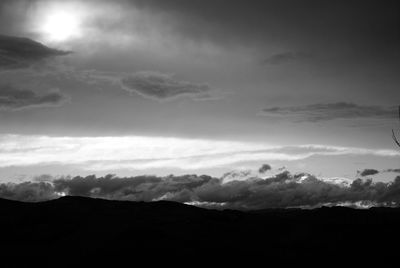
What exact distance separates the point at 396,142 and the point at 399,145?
3.59 ft

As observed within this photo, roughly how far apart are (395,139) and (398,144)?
1.86 meters

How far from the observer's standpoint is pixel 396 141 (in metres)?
90.9

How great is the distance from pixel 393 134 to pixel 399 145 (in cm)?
358

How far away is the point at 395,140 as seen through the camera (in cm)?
9075

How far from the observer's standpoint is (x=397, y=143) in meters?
89.8

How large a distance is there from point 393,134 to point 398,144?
10.7 ft

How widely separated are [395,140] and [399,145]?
1433 millimetres

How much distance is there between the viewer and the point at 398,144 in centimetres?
8956

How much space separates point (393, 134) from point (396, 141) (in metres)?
4.09

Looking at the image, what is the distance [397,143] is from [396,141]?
121 cm

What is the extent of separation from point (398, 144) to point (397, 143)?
0.28 metres

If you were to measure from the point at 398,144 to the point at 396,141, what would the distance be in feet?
4.68
